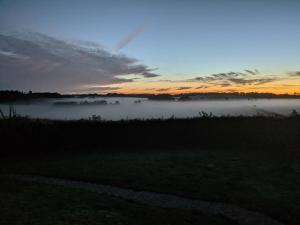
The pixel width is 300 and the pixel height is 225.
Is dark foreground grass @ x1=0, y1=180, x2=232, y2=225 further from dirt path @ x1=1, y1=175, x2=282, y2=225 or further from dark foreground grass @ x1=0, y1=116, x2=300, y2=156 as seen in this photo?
dark foreground grass @ x1=0, y1=116, x2=300, y2=156

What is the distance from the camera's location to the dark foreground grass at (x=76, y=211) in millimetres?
11547

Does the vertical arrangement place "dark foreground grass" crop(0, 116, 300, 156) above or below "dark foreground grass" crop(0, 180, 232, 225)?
above

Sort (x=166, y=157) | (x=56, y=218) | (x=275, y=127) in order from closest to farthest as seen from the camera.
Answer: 1. (x=56, y=218)
2. (x=166, y=157)
3. (x=275, y=127)

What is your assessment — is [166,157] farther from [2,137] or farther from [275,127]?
[2,137]

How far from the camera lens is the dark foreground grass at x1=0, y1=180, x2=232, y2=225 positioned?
37.9 ft

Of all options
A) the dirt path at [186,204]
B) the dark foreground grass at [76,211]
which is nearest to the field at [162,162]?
the dark foreground grass at [76,211]

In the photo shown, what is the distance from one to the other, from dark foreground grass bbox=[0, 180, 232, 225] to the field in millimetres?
38

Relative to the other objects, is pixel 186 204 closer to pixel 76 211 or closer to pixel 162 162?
pixel 76 211

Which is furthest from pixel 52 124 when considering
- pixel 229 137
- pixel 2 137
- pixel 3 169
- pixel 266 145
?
pixel 266 145

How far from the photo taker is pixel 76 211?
1264cm

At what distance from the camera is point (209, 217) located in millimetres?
14117

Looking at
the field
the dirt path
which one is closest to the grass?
the field

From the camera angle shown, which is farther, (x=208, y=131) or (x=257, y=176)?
(x=208, y=131)

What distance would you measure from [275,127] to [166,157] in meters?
10.7
